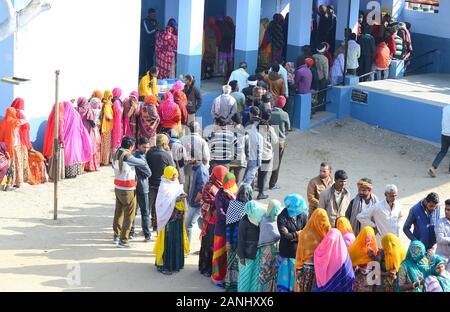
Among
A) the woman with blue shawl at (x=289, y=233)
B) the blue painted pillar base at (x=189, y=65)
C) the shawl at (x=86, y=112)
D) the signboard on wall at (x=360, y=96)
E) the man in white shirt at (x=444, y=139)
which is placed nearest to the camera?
the woman with blue shawl at (x=289, y=233)

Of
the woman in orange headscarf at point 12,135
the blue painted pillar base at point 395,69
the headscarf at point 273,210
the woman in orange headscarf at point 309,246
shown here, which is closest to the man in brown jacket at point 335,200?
the headscarf at point 273,210

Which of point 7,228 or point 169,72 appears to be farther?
point 169,72

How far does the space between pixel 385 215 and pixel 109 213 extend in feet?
14.1

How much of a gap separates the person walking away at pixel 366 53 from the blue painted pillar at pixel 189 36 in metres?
3.94

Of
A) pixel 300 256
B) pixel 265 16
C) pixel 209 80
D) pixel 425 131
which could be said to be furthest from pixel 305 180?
pixel 265 16

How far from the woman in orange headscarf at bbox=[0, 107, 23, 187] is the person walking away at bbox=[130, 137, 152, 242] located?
2.47 metres

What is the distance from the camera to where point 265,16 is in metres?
21.9

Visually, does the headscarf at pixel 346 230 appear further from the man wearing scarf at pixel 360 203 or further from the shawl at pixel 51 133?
the shawl at pixel 51 133

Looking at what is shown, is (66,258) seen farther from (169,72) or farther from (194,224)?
(169,72)

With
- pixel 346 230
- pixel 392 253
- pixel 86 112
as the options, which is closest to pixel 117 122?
pixel 86 112

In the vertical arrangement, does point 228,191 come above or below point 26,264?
above

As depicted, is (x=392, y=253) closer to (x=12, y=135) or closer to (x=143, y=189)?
(x=143, y=189)

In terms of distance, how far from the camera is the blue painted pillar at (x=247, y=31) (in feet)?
60.0

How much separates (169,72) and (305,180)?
4.47 m
